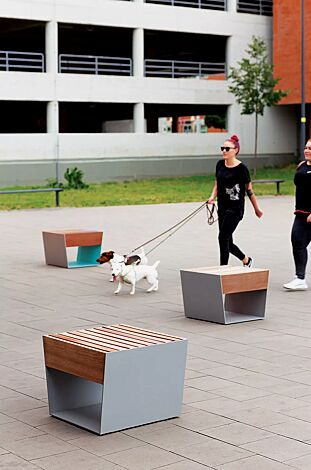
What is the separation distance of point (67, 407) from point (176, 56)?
2074 inches

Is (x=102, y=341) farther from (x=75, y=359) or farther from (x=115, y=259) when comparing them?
(x=115, y=259)

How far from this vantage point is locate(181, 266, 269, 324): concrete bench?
32.2 feet

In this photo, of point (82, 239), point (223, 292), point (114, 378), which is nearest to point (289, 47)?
point (82, 239)

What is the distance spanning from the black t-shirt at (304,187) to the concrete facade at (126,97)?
29400 mm

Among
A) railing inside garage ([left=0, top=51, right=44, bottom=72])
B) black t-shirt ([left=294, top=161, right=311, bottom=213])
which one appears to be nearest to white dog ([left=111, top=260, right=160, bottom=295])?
black t-shirt ([left=294, top=161, right=311, bottom=213])

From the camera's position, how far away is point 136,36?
45.2 m

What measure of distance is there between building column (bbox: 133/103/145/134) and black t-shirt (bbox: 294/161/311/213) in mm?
33166

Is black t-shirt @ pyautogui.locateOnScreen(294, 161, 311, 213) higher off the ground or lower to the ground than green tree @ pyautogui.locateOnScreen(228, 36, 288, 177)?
lower

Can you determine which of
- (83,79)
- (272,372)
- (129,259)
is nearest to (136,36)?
(83,79)

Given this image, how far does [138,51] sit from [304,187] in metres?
34.6

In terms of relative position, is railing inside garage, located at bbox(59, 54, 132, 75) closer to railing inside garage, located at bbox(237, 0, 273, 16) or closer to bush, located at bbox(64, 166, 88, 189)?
railing inside garage, located at bbox(237, 0, 273, 16)

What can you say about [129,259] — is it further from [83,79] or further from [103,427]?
[83,79]

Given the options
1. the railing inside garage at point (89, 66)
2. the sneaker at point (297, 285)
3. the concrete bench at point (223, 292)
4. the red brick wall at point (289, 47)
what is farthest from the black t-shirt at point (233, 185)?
the red brick wall at point (289, 47)

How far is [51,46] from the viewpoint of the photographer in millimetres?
42438
